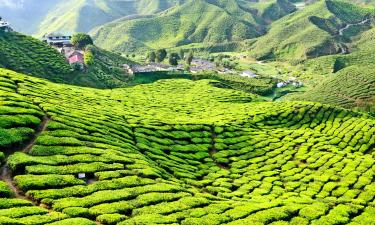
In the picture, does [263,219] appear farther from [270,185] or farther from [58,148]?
[58,148]

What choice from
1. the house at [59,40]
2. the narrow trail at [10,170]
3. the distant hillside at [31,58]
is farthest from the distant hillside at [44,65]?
the narrow trail at [10,170]

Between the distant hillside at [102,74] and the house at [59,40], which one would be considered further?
the house at [59,40]

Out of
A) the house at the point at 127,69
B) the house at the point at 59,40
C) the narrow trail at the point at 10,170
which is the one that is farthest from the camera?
the house at the point at 59,40

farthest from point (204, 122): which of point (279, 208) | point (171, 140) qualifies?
point (279, 208)

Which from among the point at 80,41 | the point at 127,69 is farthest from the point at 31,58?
the point at 80,41

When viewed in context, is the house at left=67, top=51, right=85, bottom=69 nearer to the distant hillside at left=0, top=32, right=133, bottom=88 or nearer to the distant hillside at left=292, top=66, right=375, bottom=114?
the distant hillside at left=0, top=32, right=133, bottom=88

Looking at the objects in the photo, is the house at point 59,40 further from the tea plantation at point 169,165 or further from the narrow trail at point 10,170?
the narrow trail at point 10,170

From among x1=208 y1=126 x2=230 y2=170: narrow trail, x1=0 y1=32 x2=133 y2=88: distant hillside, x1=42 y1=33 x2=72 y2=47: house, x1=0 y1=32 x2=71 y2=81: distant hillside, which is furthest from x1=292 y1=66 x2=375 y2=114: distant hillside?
x1=42 y1=33 x2=72 y2=47: house

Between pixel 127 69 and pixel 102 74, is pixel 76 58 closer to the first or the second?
pixel 102 74
